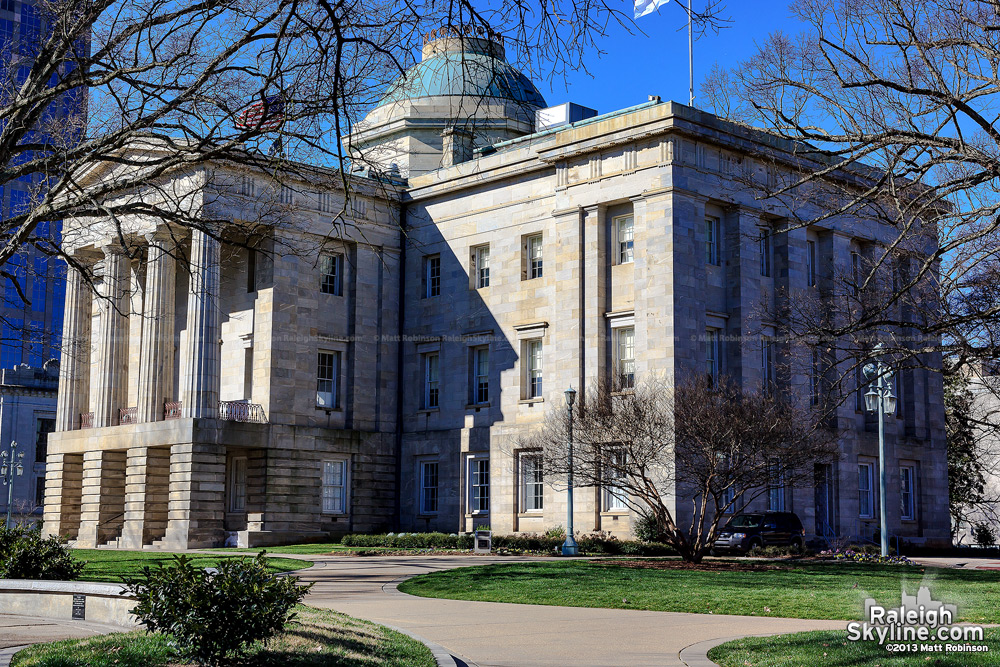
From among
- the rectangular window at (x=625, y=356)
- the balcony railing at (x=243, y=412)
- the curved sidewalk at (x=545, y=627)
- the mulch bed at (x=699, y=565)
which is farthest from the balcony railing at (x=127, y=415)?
the curved sidewalk at (x=545, y=627)

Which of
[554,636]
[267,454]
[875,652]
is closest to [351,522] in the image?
[267,454]

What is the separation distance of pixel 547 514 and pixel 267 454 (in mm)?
11352

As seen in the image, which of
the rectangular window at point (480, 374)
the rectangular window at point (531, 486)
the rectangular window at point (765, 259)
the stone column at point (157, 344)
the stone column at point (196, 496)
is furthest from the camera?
the rectangular window at point (480, 374)

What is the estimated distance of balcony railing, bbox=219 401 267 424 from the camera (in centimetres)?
4669

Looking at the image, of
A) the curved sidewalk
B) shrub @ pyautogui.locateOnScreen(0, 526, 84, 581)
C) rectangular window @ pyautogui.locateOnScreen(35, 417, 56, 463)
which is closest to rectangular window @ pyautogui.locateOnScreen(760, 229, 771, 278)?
the curved sidewalk

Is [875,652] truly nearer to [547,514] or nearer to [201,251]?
[547,514]

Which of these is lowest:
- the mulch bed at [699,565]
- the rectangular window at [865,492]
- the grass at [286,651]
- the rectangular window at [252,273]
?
the mulch bed at [699,565]

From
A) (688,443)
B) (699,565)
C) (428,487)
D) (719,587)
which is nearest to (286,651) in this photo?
(719,587)

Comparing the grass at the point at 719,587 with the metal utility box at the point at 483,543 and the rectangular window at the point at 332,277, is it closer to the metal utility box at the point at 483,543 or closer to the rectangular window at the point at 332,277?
the metal utility box at the point at 483,543

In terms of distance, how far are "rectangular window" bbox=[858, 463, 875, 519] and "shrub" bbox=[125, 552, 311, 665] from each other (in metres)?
39.2

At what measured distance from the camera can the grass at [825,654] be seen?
11.9m

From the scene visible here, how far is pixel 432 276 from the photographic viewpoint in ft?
166

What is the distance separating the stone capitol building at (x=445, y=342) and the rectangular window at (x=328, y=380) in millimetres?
93

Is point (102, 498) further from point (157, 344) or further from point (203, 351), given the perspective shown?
point (203, 351)
